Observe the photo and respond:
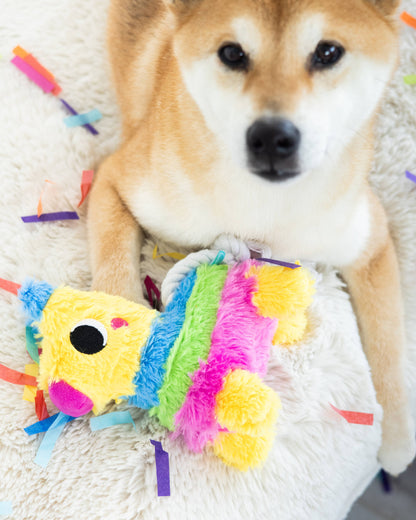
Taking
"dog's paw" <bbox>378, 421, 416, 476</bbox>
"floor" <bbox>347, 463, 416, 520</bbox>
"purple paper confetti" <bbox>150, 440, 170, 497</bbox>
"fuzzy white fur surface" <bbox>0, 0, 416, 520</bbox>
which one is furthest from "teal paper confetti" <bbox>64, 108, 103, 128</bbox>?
"floor" <bbox>347, 463, 416, 520</bbox>

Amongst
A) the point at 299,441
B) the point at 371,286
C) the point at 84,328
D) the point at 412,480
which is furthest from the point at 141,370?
the point at 412,480

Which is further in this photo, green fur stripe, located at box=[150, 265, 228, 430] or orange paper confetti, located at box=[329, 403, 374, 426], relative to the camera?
orange paper confetti, located at box=[329, 403, 374, 426]

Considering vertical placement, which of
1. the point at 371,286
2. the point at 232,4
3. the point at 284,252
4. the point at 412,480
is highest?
the point at 232,4

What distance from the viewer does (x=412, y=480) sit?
1.32 m

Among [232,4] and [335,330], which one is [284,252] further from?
[232,4]

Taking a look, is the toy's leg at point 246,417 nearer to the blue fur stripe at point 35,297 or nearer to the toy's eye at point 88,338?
the toy's eye at point 88,338

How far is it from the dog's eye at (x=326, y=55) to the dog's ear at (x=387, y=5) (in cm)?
14

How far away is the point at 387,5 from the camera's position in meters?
0.89

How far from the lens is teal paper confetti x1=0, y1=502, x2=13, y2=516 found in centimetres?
84

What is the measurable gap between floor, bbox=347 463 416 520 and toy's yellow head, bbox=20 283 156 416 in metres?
0.80

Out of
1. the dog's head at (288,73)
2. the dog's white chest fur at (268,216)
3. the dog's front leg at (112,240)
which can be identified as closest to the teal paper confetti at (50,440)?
the dog's front leg at (112,240)

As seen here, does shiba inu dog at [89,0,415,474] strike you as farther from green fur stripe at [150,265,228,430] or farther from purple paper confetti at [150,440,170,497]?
purple paper confetti at [150,440,170,497]

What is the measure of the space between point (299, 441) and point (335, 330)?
0.75 feet

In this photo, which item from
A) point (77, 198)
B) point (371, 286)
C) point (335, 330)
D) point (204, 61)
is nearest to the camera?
point (204, 61)
